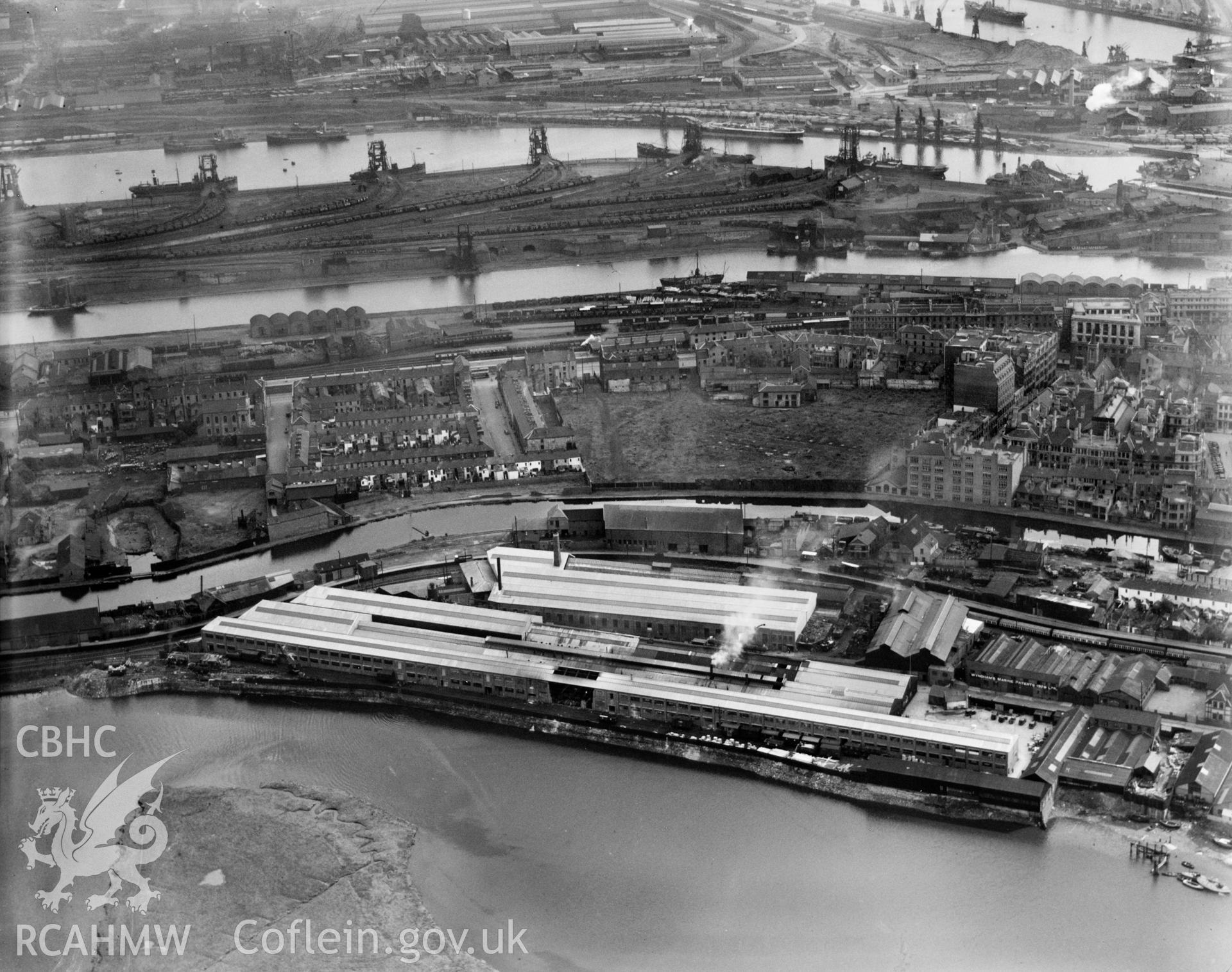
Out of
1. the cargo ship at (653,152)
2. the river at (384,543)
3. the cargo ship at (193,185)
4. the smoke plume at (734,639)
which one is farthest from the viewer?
the cargo ship at (653,152)

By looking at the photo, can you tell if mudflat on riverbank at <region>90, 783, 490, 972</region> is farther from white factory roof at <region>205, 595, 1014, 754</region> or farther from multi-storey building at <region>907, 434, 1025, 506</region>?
multi-storey building at <region>907, 434, 1025, 506</region>

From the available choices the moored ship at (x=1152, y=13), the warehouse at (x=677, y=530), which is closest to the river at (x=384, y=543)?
the warehouse at (x=677, y=530)

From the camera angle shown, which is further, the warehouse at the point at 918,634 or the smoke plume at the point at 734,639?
the smoke plume at the point at 734,639

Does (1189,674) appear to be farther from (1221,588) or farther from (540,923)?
(540,923)

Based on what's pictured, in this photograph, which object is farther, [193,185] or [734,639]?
[193,185]

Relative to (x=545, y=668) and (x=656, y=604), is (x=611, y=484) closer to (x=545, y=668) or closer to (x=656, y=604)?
(x=656, y=604)

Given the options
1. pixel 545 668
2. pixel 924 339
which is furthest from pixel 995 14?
pixel 545 668

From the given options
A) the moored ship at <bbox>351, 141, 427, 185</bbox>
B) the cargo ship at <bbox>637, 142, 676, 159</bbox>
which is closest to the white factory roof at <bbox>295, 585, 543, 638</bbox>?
the moored ship at <bbox>351, 141, 427, 185</bbox>

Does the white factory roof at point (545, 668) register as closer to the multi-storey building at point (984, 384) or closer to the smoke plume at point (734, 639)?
the smoke plume at point (734, 639)
